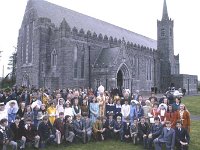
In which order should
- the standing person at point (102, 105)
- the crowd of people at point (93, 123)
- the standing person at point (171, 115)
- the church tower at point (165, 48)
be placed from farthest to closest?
the church tower at point (165, 48)
the standing person at point (102, 105)
the standing person at point (171, 115)
the crowd of people at point (93, 123)

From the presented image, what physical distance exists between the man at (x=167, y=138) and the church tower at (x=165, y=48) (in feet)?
150

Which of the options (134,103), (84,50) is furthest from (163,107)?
(84,50)

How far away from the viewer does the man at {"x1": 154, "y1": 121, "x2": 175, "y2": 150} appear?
11.8 m

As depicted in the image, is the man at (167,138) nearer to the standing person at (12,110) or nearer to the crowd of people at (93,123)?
the crowd of people at (93,123)

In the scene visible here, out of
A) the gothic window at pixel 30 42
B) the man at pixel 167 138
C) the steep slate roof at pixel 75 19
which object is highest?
the steep slate roof at pixel 75 19

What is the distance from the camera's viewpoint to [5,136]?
11.2 meters

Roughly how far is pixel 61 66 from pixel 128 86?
11288 millimetres

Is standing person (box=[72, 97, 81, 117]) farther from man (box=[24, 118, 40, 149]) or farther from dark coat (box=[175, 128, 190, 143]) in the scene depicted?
dark coat (box=[175, 128, 190, 143])

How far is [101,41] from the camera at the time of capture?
41.9m

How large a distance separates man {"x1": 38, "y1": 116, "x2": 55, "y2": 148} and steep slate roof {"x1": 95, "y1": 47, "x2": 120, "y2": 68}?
25592 mm

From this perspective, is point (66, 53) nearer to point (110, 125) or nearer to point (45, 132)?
point (110, 125)

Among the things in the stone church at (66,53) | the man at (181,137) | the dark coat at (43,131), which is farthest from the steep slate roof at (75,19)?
the man at (181,137)

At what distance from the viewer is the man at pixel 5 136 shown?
11.1 metres

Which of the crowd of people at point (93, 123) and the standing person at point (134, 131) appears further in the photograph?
the standing person at point (134, 131)
